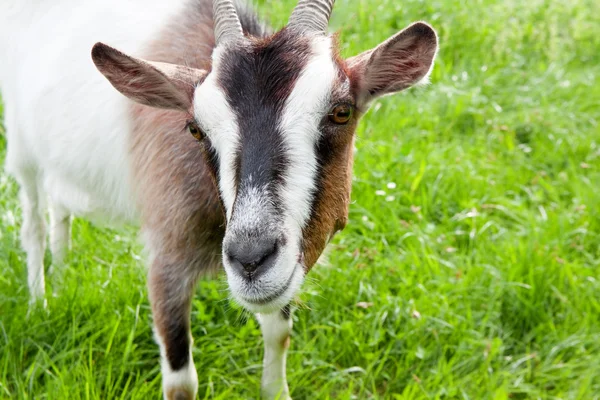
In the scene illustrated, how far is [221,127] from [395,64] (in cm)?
67

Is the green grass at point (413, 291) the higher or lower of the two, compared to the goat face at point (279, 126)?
lower

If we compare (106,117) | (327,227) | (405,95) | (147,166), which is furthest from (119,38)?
(405,95)

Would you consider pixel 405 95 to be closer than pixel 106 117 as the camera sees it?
No

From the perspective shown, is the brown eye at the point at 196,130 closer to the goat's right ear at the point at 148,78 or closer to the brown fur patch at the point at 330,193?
the goat's right ear at the point at 148,78

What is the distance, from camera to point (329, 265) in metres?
4.15

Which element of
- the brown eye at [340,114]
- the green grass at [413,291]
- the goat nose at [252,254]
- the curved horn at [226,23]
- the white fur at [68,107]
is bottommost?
the green grass at [413,291]

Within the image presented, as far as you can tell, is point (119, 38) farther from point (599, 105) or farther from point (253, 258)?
point (599, 105)

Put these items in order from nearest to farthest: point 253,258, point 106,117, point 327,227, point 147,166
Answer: point 253,258 < point 327,227 < point 147,166 < point 106,117

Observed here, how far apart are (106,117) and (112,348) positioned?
1.09m

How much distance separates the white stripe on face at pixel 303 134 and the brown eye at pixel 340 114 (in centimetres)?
4

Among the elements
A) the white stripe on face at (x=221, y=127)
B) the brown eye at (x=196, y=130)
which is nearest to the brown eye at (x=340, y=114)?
the white stripe on face at (x=221, y=127)

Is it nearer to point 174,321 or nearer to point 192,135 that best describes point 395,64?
point 192,135

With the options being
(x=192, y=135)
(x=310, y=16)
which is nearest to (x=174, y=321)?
(x=192, y=135)

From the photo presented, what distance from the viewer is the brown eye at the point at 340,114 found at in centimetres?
260
